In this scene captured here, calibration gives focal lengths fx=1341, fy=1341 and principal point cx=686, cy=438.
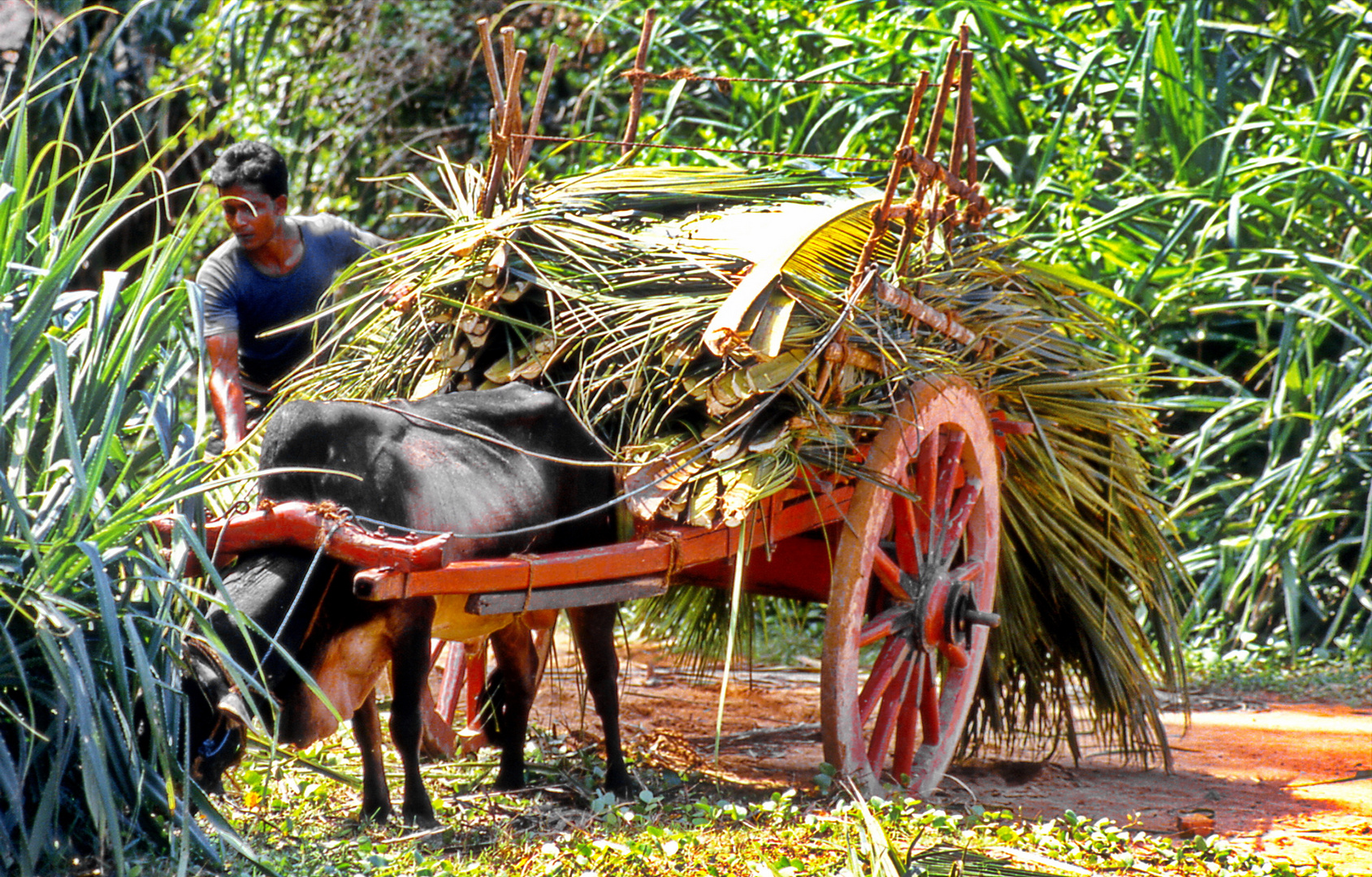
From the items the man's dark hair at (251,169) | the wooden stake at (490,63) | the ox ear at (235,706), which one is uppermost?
the wooden stake at (490,63)

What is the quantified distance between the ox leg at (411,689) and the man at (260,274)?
1.04 meters

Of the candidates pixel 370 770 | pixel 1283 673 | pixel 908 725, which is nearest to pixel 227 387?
pixel 370 770

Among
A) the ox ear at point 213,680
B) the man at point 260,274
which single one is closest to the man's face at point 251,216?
the man at point 260,274

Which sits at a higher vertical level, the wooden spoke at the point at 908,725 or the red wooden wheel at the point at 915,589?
the red wooden wheel at the point at 915,589

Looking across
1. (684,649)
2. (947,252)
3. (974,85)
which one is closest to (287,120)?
(974,85)

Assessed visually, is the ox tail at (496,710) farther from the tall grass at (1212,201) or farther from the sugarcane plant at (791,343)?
the tall grass at (1212,201)

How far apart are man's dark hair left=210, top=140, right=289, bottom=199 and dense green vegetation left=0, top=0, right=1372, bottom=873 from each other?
0.22 metres

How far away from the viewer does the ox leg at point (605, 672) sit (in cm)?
319

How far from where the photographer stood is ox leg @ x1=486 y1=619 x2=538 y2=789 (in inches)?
128

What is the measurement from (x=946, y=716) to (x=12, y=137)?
264 centimetres

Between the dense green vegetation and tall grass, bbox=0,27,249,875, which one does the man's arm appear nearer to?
the dense green vegetation

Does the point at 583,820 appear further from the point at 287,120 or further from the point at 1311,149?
the point at 287,120

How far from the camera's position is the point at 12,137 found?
2365 mm

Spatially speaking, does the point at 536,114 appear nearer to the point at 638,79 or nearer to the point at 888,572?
the point at 638,79
